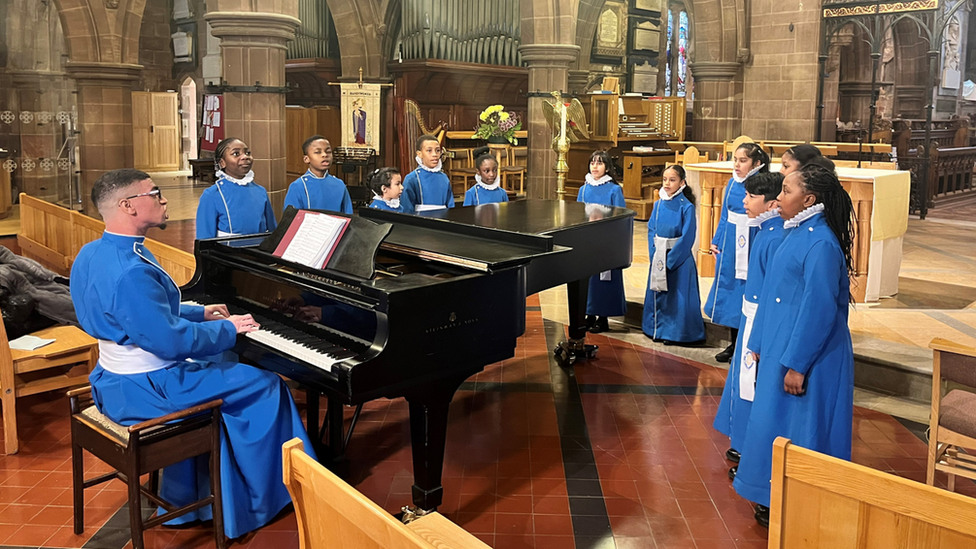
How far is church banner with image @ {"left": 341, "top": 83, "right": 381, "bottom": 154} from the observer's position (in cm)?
1280

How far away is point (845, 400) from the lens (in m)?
3.22

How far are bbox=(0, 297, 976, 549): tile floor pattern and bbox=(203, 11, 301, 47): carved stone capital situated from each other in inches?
158

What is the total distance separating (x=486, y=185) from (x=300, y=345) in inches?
135

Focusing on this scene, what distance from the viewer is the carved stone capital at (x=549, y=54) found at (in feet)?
35.2

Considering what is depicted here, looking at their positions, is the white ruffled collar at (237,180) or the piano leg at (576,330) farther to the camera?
the piano leg at (576,330)

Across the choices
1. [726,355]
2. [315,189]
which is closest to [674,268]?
[726,355]

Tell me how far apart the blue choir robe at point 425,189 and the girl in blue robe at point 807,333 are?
3390mm

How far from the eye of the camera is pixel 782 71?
13.1 m

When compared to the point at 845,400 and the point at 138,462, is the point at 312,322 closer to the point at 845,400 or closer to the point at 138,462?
the point at 138,462

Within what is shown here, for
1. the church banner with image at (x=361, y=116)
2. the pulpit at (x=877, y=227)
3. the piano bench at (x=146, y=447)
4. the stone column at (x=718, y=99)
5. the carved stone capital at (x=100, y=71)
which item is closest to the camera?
the piano bench at (x=146, y=447)

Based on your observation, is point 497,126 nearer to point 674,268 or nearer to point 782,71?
point 782,71

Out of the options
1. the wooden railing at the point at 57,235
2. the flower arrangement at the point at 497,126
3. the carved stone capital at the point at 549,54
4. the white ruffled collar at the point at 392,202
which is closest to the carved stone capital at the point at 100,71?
the wooden railing at the point at 57,235

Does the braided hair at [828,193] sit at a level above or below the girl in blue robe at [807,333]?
above

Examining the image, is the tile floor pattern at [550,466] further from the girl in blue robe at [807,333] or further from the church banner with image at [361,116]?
the church banner with image at [361,116]
